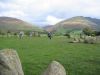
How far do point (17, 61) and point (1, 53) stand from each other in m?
0.90

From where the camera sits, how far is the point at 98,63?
23.0 m

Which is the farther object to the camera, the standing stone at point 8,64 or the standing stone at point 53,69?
the standing stone at point 8,64

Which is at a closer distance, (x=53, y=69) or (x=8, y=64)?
(x=53, y=69)

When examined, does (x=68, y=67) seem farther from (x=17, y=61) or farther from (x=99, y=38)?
(x=99, y=38)

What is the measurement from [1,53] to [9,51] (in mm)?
503

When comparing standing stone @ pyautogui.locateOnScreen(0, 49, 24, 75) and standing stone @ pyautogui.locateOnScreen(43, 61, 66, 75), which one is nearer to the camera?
standing stone @ pyautogui.locateOnScreen(43, 61, 66, 75)

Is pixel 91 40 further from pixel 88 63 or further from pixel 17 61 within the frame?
pixel 17 61

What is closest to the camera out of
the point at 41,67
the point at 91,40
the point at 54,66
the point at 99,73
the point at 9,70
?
the point at 54,66

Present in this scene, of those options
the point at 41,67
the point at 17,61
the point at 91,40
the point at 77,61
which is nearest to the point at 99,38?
the point at 91,40

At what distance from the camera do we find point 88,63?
23.1 m

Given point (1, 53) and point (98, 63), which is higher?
point (1, 53)

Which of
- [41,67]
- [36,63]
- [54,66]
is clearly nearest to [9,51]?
[54,66]

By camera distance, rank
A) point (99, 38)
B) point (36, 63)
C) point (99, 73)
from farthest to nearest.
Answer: point (99, 38) < point (36, 63) < point (99, 73)

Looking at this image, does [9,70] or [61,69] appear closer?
[61,69]
